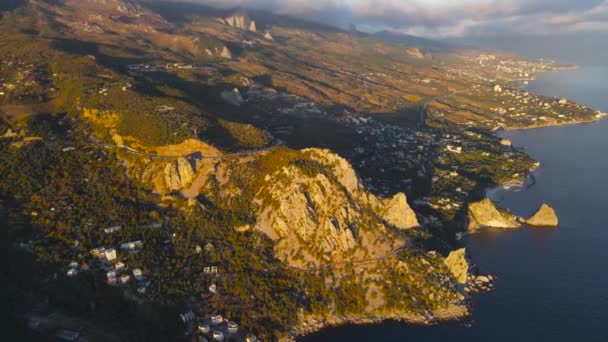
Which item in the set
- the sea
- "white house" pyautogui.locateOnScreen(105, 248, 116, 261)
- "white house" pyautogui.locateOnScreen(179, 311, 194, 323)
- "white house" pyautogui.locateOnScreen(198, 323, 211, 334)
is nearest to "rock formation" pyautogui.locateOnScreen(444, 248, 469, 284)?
the sea

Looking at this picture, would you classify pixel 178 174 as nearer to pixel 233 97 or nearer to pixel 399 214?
pixel 399 214

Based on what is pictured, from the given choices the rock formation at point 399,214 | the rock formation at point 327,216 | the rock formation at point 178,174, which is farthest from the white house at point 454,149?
the rock formation at point 178,174

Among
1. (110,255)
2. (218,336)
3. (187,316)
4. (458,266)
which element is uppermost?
(458,266)

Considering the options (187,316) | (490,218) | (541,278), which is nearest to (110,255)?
(187,316)

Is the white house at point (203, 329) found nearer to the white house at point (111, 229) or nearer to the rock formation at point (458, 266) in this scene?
the white house at point (111, 229)

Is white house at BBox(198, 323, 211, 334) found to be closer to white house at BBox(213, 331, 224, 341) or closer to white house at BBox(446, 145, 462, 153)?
white house at BBox(213, 331, 224, 341)

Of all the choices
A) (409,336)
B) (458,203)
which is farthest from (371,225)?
(458,203)
